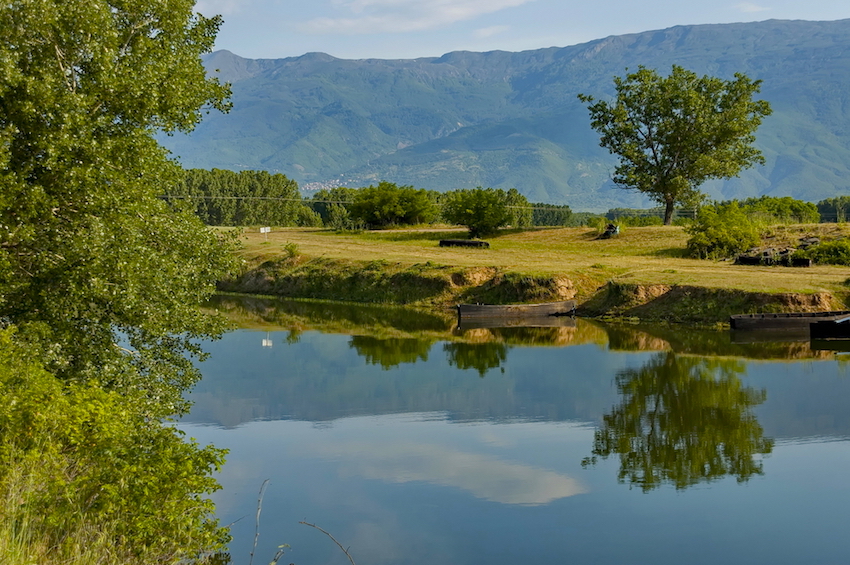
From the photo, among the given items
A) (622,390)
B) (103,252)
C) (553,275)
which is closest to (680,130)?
(553,275)

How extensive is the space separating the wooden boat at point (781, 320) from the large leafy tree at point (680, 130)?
3190 cm

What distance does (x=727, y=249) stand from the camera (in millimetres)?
62781

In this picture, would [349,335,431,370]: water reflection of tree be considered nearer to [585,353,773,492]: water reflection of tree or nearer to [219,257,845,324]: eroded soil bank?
[585,353,773,492]: water reflection of tree

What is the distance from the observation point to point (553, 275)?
54781mm

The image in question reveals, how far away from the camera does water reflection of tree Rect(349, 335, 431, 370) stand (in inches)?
1569

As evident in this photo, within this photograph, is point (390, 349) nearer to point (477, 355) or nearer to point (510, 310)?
point (477, 355)

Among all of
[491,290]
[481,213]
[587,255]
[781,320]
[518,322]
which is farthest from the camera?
[481,213]

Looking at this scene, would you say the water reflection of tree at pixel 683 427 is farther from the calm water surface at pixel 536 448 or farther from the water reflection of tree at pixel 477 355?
the water reflection of tree at pixel 477 355

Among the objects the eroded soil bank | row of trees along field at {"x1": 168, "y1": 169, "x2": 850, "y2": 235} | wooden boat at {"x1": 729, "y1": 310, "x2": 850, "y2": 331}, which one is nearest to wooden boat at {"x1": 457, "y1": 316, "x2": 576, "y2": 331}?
the eroded soil bank

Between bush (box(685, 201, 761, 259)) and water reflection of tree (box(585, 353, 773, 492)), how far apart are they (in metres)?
26.8

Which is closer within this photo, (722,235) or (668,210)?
(722,235)

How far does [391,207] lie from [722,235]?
38.5m

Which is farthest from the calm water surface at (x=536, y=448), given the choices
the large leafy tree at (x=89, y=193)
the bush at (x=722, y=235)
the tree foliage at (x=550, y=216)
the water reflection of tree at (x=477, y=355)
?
the tree foliage at (x=550, y=216)

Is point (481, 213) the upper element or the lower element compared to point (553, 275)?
upper
